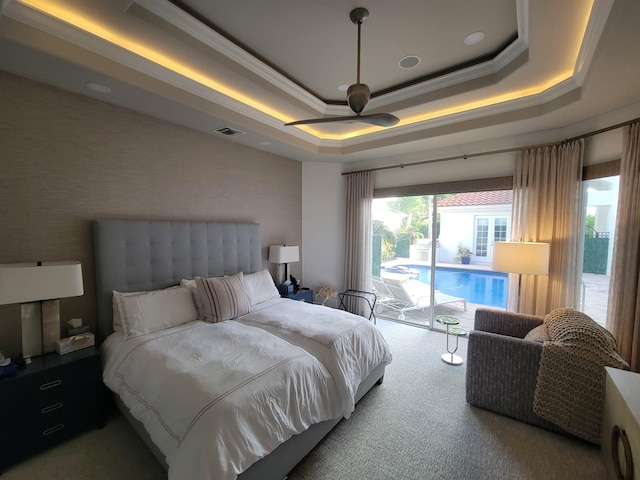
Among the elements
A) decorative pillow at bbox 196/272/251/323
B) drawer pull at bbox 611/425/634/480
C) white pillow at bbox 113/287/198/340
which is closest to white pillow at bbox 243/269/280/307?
decorative pillow at bbox 196/272/251/323

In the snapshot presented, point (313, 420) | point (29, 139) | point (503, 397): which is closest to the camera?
point (313, 420)

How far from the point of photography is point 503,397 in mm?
2246

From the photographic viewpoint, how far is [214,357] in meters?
1.84

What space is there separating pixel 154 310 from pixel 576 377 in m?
3.35

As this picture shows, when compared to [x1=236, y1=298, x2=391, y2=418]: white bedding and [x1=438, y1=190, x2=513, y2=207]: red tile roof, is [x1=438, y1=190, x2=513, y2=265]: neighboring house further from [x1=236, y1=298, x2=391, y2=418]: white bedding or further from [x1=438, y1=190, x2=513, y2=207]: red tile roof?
[x1=236, y1=298, x2=391, y2=418]: white bedding

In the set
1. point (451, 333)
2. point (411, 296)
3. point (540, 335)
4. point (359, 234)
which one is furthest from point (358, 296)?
point (540, 335)

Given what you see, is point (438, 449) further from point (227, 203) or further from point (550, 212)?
point (227, 203)

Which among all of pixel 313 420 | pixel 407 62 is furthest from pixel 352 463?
pixel 407 62

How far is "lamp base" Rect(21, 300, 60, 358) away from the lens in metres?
1.93

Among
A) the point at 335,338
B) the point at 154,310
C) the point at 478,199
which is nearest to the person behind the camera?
the point at 335,338

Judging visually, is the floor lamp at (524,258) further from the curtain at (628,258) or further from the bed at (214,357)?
the bed at (214,357)

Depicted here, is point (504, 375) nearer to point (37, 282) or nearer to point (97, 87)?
point (37, 282)

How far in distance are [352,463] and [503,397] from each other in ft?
4.56

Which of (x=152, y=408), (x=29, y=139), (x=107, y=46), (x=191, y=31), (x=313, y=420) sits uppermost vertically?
(x=191, y=31)
